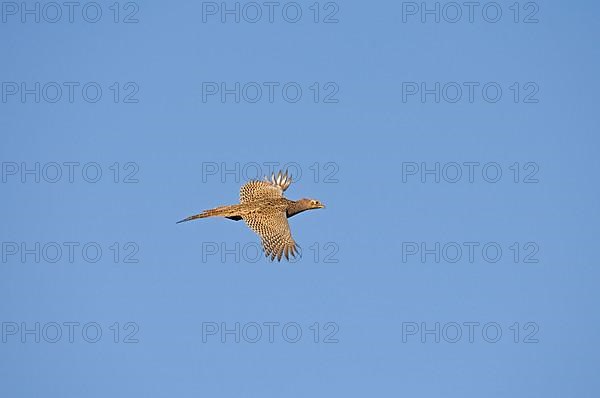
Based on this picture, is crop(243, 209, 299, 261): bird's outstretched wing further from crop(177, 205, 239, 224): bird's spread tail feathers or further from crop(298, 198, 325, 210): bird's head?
crop(298, 198, 325, 210): bird's head

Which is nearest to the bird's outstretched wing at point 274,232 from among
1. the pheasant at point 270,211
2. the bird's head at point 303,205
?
the pheasant at point 270,211

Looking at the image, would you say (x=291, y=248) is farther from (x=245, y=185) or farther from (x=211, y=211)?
(x=245, y=185)

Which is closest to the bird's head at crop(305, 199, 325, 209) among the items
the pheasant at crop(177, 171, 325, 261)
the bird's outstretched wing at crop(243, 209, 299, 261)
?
the pheasant at crop(177, 171, 325, 261)

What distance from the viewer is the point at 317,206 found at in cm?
5094

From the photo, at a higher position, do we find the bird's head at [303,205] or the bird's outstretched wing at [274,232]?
the bird's head at [303,205]

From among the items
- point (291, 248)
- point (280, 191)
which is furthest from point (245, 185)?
point (291, 248)

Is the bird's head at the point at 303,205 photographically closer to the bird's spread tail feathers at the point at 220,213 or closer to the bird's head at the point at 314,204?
the bird's head at the point at 314,204

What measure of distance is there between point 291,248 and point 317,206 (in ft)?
22.9

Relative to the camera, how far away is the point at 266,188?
52.4 metres

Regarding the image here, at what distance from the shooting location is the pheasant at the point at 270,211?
4450 centimetres

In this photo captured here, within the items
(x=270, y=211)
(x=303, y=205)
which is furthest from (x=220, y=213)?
(x=303, y=205)

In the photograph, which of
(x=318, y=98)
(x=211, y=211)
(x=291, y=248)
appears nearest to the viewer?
(x=291, y=248)

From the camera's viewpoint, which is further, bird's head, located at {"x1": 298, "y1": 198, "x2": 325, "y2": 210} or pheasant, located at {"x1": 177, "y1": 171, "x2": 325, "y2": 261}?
bird's head, located at {"x1": 298, "y1": 198, "x2": 325, "y2": 210}

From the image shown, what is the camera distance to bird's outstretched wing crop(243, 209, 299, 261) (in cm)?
4416
